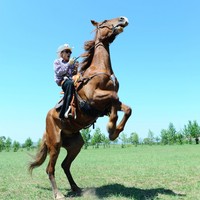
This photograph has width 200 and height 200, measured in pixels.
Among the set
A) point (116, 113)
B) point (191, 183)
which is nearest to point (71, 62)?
point (116, 113)

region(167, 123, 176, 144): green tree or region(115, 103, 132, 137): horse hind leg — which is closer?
region(115, 103, 132, 137): horse hind leg

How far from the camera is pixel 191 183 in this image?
8.21 meters

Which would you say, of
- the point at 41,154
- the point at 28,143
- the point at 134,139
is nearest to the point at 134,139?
the point at 134,139

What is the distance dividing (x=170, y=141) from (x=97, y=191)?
239 feet

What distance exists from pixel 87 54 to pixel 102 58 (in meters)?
0.59

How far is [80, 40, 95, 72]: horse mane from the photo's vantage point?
709 centimetres

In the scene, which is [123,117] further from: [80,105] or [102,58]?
[102,58]

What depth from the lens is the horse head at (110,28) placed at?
6441mm

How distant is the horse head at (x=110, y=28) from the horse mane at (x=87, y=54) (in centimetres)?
31

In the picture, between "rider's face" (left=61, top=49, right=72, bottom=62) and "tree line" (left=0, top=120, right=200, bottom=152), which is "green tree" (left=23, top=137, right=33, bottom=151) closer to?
Result: "tree line" (left=0, top=120, right=200, bottom=152)

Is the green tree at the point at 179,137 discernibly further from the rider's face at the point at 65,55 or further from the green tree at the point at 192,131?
the rider's face at the point at 65,55

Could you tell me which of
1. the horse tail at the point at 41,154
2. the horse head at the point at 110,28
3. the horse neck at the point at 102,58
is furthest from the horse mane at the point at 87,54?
the horse tail at the point at 41,154

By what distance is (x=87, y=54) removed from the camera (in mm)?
7105

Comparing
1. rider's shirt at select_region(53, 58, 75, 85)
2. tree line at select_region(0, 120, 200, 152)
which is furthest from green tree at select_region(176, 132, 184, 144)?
rider's shirt at select_region(53, 58, 75, 85)
